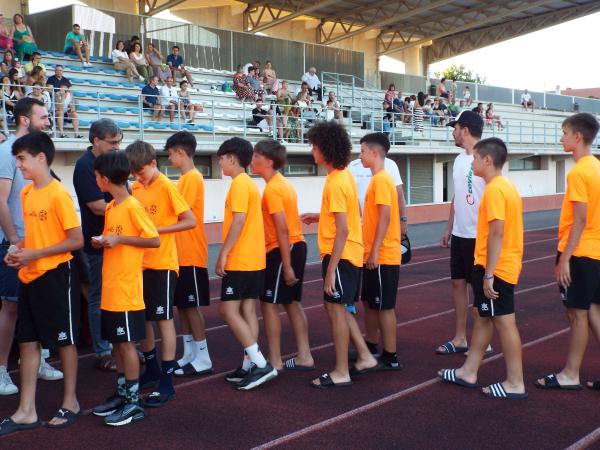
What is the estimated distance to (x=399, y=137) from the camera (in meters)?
22.3

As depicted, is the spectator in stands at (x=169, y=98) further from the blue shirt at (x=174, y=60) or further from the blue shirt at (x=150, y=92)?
the blue shirt at (x=174, y=60)

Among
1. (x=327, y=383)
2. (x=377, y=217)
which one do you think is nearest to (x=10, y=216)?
(x=327, y=383)

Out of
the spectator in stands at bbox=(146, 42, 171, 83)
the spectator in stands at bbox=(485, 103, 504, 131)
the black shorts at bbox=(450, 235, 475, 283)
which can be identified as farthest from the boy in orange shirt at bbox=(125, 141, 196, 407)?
the spectator in stands at bbox=(485, 103, 504, 131)

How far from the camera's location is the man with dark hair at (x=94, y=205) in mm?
5406

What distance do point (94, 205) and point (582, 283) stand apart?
3.72m

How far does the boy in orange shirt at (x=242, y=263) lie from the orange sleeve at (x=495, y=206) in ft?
5.67

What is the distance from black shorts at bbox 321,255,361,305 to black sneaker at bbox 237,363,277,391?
696mm

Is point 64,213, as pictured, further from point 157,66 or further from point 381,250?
point 157,66

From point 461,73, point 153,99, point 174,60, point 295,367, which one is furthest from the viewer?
point 461,73

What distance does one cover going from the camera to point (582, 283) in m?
4.96

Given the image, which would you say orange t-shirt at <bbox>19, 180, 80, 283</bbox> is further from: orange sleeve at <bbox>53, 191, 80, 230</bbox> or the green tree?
the green tree

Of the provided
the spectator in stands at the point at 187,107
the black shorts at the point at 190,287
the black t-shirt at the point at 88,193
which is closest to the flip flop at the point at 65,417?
the black shorts at the point at 190,287

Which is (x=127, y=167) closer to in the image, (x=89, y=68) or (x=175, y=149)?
(x=175, y=149)

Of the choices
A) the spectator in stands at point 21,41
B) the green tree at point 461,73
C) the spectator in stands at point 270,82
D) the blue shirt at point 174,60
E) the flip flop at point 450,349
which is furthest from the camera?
the green tree at point 461,73
